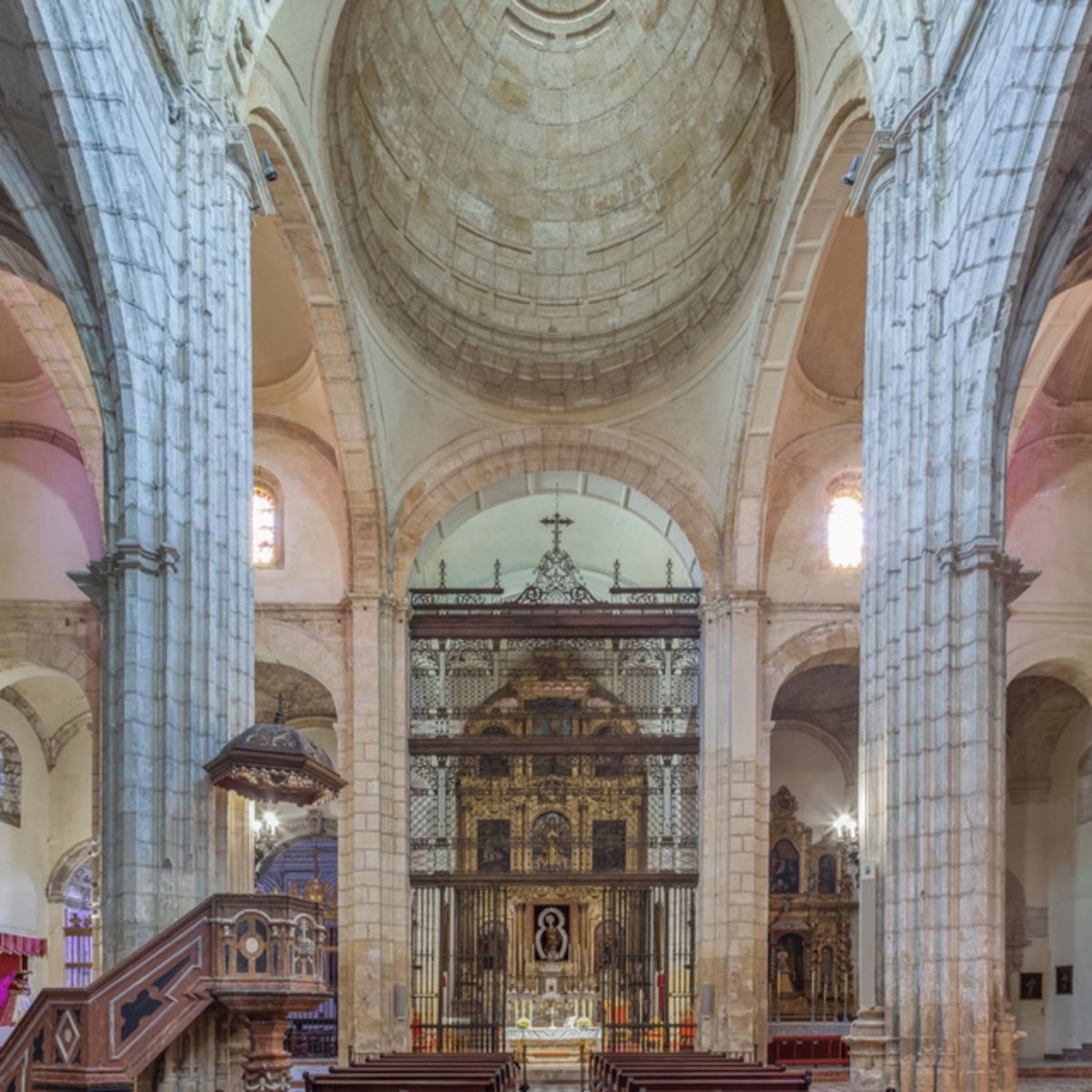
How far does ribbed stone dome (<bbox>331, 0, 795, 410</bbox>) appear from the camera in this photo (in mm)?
22109

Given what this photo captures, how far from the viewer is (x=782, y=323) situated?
21516 millimetres

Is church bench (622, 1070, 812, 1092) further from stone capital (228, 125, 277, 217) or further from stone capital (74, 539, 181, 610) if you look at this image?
stone capital (228, 125, 277, 217)

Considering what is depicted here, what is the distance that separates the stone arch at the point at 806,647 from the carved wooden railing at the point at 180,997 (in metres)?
12.6

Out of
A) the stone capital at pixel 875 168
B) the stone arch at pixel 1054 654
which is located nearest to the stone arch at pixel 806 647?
the stone arch at pixel 1054 654

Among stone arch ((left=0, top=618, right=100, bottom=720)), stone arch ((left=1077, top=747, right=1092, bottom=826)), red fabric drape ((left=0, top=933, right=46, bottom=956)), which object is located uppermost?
stone arch ((left=0, top=618, right=100, bottom=720))

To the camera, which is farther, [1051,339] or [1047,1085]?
[1047,1085]

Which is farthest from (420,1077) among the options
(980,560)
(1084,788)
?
(1084,788)

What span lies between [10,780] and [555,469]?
32.1ft

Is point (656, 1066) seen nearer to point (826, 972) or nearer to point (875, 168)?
point (875, 168)

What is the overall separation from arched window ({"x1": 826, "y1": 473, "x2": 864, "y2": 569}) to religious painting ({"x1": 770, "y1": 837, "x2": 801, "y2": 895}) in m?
7.24

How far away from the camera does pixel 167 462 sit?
11953mm

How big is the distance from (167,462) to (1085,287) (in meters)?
11.3

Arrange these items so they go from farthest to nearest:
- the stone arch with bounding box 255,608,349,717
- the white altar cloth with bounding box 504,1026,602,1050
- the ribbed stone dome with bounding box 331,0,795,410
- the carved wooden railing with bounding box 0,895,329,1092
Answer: the stone arch with bounding box 255,608,349,717
the white altar cloth with bounding box 504,1026,602,1050
the ribbed stone dome with bounding box 331,0,795,410
the carved wooden railing with bounding box 0,895,329,1092

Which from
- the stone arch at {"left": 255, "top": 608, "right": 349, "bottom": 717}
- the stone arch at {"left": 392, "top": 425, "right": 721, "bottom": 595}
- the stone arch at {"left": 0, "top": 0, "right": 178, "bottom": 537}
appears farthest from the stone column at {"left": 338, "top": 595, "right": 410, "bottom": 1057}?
the stone arch at {"left": 0, "top": 0, "right": 178, "bottom": 537}
